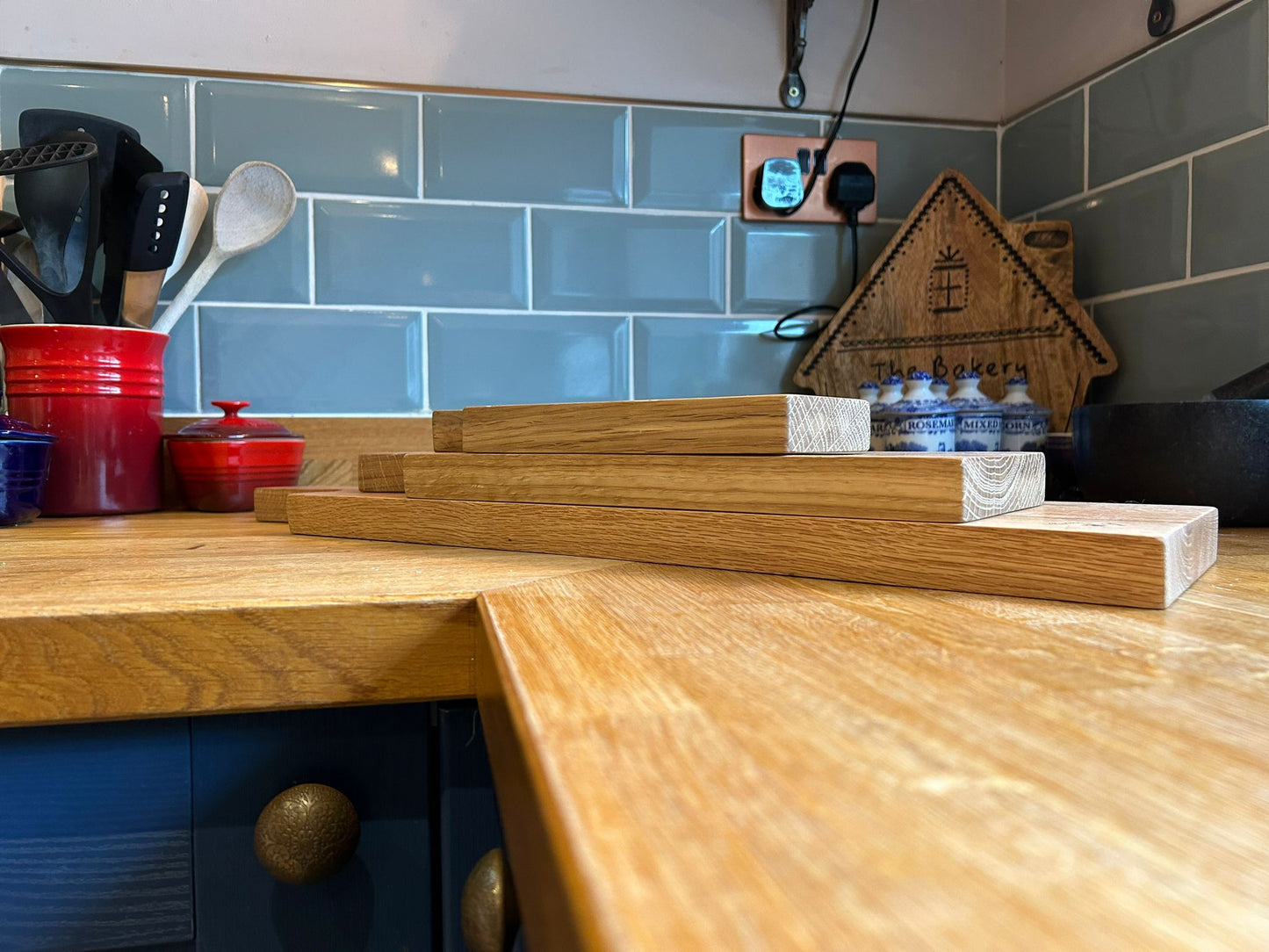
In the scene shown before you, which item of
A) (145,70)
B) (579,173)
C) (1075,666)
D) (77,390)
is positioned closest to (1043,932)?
(1075,666)

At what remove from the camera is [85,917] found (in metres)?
0.42

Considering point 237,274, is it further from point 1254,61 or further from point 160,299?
point 1254,61

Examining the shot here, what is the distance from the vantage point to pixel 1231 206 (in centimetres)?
82

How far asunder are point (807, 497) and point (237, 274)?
0.77m

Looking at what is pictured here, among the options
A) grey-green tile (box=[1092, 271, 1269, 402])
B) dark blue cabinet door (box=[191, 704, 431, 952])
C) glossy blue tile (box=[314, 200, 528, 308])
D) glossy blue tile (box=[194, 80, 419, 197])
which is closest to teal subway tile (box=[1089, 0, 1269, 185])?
grey-green tile (box=[1092, 271, 1269, 402])

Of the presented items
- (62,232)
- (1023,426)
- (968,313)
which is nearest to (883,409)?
(1023,426)

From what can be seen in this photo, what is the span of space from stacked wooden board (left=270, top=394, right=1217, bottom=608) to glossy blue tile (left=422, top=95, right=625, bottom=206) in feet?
1.69

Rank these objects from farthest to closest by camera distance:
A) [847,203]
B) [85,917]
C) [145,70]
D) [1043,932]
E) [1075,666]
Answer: [847,203] < [145,70] < [85,917] < [1075,666] < [1043,932]

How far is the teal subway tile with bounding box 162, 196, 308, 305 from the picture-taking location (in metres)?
0.96

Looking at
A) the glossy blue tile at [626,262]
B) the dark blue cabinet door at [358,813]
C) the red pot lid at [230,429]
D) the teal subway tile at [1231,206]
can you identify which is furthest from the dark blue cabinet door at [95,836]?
the teal subway tile at [1231,206]

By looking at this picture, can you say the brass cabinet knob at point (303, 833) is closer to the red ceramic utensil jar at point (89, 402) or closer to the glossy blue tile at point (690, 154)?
the red ceramic utensil jar at point (89, 402)

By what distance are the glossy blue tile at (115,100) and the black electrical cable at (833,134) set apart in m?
0.68

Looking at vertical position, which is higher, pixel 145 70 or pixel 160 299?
pixel 145 70

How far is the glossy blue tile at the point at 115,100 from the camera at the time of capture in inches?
36.4
